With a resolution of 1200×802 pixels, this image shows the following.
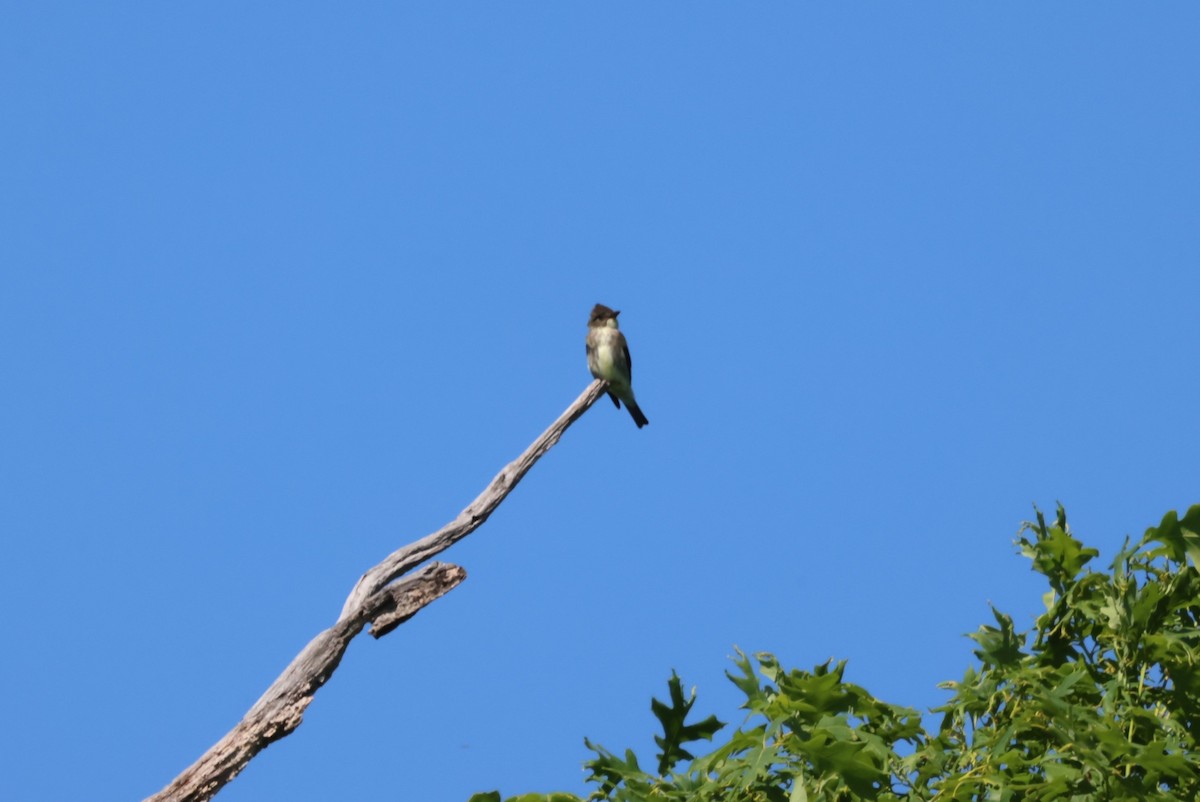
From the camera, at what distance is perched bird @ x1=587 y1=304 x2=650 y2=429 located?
14.7m

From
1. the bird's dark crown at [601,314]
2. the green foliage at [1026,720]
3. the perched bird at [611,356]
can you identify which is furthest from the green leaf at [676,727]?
the bird's dark crown at [601,314]

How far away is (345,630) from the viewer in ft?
24.3

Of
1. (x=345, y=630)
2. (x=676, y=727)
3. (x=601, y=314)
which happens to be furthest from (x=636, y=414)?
(x=676, y=727)

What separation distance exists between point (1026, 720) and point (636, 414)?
461 inches

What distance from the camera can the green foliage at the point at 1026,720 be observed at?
3.93 metres

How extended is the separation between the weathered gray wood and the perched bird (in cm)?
634

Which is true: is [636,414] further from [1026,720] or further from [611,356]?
[1026,720]

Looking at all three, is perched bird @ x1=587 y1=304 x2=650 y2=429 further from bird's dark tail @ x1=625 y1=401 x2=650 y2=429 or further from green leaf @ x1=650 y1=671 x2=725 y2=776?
Result: green leaf @ x1=650 y1=671 x2=725 y2=776

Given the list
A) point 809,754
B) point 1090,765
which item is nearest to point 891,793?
point 809,754

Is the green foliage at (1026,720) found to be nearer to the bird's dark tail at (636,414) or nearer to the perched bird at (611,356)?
the perched bird at (611,356)

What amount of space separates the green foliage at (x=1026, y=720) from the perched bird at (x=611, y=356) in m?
9.78

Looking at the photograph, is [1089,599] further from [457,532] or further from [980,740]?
[457,532]

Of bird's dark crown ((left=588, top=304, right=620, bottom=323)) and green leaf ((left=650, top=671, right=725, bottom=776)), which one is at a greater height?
bird's dark crown ((left=588, top=304, right=620, bottom=323))

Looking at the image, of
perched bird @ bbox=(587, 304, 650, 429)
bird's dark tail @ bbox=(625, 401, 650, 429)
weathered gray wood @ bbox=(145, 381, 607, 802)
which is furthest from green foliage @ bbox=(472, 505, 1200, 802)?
bird's dark tail @ bbox=(625, 401, 650, 429)
